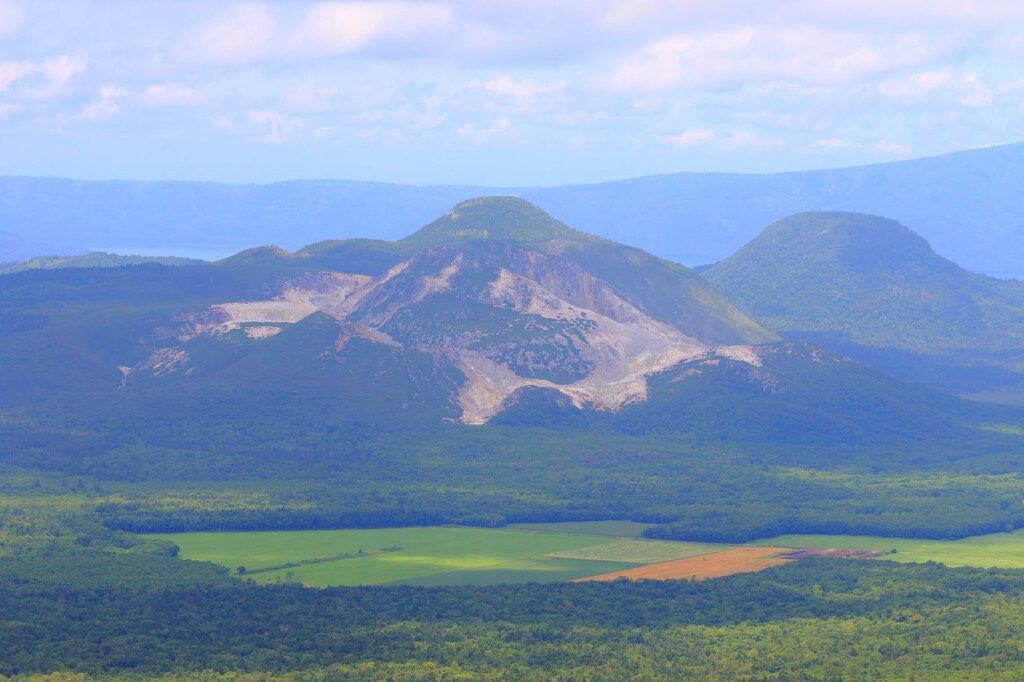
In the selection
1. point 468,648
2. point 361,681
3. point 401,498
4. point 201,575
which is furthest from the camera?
point 401,498

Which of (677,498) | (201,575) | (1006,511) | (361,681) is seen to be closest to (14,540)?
(201,575)

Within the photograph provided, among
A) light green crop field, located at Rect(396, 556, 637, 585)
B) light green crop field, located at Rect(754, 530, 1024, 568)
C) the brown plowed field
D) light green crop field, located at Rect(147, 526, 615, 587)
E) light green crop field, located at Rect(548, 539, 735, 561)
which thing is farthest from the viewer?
light green crop field, located at Rect(754, 530, 1024, 568)

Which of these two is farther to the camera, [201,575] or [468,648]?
[201,575]

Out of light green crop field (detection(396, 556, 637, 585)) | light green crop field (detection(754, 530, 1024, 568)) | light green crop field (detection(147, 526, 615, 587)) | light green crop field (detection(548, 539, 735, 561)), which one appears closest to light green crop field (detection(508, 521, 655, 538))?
light green crop field (detection(147, 526, 615, 587))

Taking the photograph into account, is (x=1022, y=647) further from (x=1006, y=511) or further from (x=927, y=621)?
(x=1006, y=511)

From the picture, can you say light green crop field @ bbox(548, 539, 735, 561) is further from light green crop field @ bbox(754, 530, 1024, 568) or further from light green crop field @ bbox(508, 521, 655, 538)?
light green crop field @ bbox(754, 530, 1024, 568)

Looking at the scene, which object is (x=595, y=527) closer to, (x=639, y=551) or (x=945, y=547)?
(x=639, y=551)
